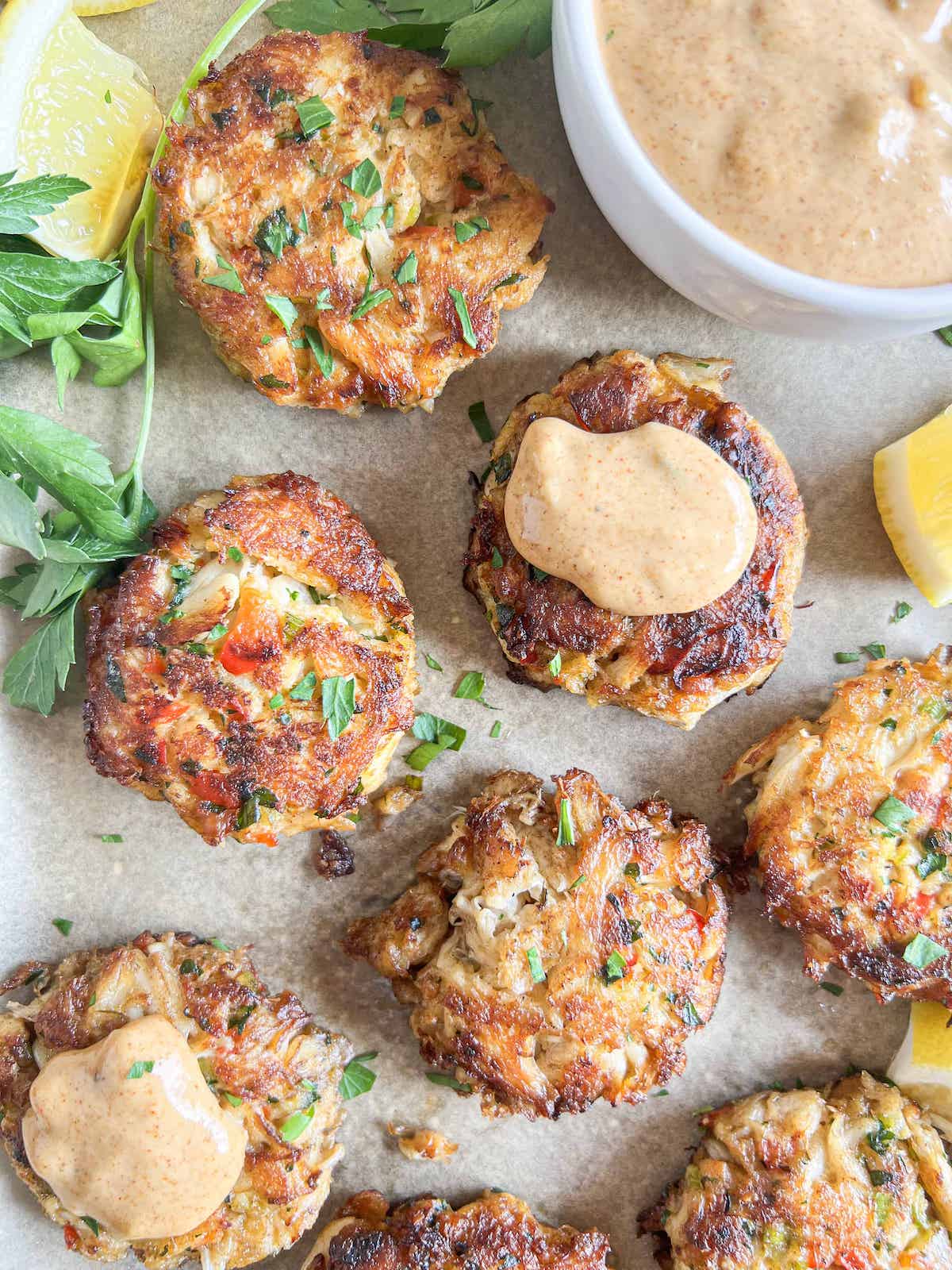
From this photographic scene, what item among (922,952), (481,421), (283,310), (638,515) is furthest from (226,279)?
(922,952)

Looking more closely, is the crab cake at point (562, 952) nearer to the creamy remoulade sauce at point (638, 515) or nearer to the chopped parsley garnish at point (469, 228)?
the creamy remoulade sauce at point (638, 515)

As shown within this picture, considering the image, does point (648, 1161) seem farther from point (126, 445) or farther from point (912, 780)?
point (126, 445)

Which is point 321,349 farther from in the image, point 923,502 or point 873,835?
point 873,835

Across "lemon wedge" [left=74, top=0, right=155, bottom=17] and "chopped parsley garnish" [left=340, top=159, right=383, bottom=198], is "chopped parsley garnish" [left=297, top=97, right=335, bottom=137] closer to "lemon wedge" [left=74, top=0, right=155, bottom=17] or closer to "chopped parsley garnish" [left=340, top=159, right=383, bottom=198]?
"chopped parsley garnish" [left=340, top=159, right=383, bottom=198]

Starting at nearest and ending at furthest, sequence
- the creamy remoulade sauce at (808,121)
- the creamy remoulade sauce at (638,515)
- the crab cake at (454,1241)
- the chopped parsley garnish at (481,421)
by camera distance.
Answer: the creamy remoulade sauce at (808,121) → the creamy remoulade sauce at (638,515) → the crab cake at (454,1241) → the chopped parsley garnish at (481,421)

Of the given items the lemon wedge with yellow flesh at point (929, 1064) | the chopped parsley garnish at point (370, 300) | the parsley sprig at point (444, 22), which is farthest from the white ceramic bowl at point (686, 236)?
the lemon wedge with yellow flesh at point (929, 1064)

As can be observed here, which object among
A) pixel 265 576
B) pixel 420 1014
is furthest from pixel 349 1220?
pixel 265 576
